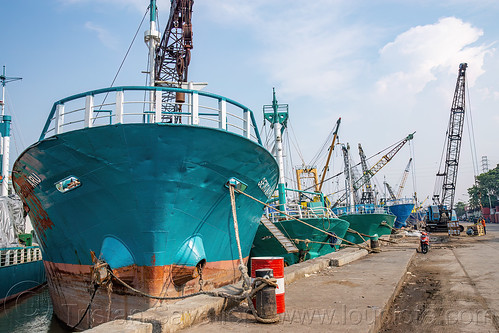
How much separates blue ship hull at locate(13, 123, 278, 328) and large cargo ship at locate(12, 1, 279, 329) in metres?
0.02

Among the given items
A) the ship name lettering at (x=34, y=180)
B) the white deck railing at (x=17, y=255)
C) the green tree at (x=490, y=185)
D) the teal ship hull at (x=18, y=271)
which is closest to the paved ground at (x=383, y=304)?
the ship name lettering at (x=34, y=180)

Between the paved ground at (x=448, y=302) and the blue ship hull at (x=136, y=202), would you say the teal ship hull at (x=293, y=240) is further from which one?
the blue ship hull at (x=136, y=202)

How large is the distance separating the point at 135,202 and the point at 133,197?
0.09 meters

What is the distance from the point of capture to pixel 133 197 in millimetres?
5918

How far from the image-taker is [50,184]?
6488 millimetres

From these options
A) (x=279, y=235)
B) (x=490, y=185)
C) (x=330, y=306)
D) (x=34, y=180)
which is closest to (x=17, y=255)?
(x=34, y=180)

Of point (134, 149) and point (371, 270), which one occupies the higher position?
point (134, 149)

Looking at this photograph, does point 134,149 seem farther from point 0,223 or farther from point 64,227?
point 0,223

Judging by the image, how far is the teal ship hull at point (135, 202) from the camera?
19.2 feet

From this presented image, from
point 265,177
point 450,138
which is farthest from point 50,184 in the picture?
point 450,138

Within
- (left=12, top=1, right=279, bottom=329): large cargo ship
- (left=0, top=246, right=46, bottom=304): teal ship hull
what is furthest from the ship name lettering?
(left=0, top=246, right=46, bottom=304): teal ship hull

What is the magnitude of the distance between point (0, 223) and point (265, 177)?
36.6 feet

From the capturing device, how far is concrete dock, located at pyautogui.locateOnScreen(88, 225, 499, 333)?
12.6ft

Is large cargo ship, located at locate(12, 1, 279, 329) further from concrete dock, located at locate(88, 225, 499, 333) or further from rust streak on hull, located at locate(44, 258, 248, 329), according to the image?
concrete dock, located at locate(88, 225, 499, 333)
